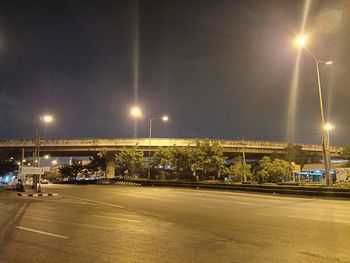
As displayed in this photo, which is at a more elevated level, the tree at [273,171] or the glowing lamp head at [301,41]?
the glowing lamp head at [301,41]

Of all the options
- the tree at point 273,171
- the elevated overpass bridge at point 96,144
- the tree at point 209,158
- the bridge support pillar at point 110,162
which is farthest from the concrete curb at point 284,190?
the bridge support pillar at point 110,162

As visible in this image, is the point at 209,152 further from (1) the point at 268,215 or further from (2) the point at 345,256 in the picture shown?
(2) the point at 345,256

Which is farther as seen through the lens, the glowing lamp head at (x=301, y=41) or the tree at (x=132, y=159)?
the tree at (x=132, y=159)

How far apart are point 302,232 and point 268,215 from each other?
410 cm

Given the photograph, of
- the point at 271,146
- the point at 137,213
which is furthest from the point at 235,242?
the point at 271,146

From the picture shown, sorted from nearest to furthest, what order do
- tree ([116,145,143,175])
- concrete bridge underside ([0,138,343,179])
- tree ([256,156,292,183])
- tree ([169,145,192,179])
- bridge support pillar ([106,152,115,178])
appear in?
tree ([256,156,292,183]) → tree ([169,145,192,179]) → tree ([116,145,143,175]) → concrete bridge underside ([0,138,343,179]) → bridge support pillar ([106,152,115,178])

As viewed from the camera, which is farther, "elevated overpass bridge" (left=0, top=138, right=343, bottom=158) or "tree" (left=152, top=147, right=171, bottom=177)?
"elevated overpass bridge" (left=0, top=138, right=343, bottom=158)

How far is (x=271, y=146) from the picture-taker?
79562mm

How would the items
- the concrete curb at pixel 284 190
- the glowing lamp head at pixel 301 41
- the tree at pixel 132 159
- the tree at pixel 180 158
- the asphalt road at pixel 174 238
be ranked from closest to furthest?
the asphalt road at pixel 174 238 < the glowing lamp head at pixel 301 41 < the concrete curb at pixel 284 190 < the tree at pixel 180 158 < the tree at pixel 132 159

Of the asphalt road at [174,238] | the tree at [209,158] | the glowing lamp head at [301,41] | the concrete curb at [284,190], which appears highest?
the glowing lamp head at [301,41]

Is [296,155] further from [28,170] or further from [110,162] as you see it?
[28,170]

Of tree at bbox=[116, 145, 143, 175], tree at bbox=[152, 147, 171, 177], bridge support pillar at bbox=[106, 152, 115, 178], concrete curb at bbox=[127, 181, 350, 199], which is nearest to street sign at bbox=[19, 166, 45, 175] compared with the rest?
concrete curb at bbox=[127, 181, 350, 199]

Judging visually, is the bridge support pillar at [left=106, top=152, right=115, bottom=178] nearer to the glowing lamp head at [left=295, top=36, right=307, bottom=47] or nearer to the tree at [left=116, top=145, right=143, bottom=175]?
the tree at [left=116, top=145, right=143, bottom=175]

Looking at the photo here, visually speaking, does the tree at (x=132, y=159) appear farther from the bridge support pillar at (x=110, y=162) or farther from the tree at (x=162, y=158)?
the bridge support pillar at (x=110, y=162)
